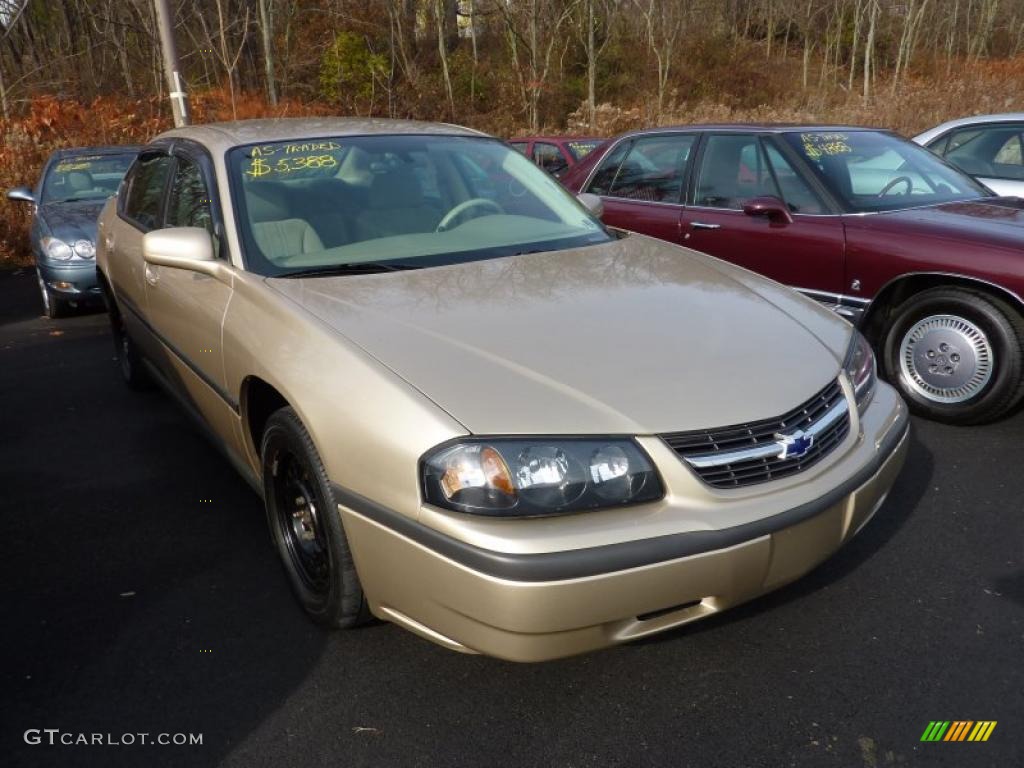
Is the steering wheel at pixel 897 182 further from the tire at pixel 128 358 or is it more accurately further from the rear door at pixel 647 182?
the tire at pixel 128 358

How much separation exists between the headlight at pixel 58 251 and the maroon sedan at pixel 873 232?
4646mm

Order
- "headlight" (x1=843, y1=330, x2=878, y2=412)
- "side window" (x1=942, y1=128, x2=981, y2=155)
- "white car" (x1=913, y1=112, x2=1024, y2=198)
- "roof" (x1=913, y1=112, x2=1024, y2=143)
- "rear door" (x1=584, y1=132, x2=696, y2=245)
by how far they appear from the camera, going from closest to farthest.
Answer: "headlight" (x1=843, y1=330, x2=878, y2=412)
"rear door" (x1=584, y1=132, x2=696, y2=245)
"white car" (x1=913, y1=112, x2=1024, y2=198)
"roof" (x1=913, y1=112, x2=1024, y2=143)
"side window" (x1=942, y1=128, x2=981, y2=155)

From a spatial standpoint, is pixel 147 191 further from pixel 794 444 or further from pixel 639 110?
pixel 639 110

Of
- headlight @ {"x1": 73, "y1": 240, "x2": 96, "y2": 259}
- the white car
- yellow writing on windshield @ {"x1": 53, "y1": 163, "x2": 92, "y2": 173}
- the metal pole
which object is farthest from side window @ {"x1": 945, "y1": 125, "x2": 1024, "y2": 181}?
yellow writing on windshield @ {"x1": 53, "y1": 163, "x2": 92, "y2": 173}

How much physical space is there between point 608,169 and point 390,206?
302cm

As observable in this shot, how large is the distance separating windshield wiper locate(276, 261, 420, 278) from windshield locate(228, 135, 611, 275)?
0.04ft

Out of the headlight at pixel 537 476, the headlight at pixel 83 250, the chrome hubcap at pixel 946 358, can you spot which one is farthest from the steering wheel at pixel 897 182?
the headlight at pixel 83 250

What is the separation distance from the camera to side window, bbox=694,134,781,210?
4984 mm

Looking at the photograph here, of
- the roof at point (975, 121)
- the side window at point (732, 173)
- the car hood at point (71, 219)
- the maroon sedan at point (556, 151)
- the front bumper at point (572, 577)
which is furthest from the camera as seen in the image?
the maroon sedan at point (556, 151)

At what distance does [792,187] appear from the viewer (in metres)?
4.81

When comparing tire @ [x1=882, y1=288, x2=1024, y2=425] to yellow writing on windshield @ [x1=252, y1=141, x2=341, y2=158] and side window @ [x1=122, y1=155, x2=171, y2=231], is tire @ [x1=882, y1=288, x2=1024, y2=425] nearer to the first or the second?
yellow writing on windshield @ [x1=252, y1=141, x2=341, y2=158]

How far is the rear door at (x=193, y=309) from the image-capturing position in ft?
9.97

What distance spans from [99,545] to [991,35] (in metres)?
36.4

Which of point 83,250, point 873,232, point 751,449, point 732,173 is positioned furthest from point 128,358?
point 873,232
